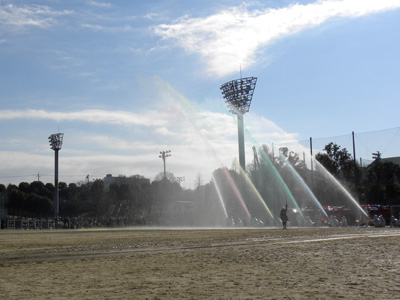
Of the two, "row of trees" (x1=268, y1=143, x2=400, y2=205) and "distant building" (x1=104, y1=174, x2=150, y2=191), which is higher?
"distant building" (x1=104, y1=174, x2=150, y2=191)

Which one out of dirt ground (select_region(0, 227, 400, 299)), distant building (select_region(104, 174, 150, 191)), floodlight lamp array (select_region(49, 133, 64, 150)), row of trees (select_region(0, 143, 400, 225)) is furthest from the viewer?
distant building (select_region(104, 174, 150, 191))

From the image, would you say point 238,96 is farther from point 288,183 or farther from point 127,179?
point 127,179

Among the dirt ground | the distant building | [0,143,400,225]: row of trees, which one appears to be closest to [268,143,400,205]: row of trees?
[0,143,400,225]: row of trees

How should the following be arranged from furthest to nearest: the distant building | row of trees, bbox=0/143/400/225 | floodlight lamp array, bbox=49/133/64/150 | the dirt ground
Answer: the distant building → floodlight lamp array, bbox=49/133/64/150 → row of trees, bbox=0/143/400/225 → the dirt ground

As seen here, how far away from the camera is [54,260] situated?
47.2 feet

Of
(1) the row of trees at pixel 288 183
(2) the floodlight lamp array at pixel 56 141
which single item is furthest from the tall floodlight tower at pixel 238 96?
(2) the floodlight lamp array at pixel 56 141

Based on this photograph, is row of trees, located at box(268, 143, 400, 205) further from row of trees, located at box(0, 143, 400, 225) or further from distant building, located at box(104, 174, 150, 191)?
distant building, located at box(104, 174, 150, 191)

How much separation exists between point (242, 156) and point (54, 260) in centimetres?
5523

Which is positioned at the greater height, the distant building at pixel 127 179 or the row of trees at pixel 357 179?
the distant building at pixel 127 179

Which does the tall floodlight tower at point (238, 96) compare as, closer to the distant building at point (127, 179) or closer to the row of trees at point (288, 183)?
the row of trees at point (288, 183)

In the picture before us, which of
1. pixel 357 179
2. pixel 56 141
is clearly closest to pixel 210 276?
pixel 357 179

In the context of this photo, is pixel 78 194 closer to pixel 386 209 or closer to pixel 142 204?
pixel 142 204

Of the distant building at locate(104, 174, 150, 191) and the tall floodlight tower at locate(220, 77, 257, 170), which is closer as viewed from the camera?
the tall floodlight tower at locate(220, 77, 257, 170)

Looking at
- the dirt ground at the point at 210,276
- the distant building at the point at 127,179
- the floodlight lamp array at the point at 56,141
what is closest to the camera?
the dirt ground at the point at 210,276
